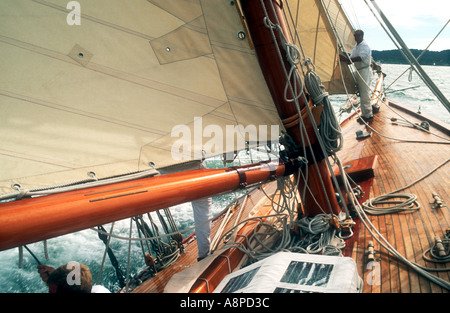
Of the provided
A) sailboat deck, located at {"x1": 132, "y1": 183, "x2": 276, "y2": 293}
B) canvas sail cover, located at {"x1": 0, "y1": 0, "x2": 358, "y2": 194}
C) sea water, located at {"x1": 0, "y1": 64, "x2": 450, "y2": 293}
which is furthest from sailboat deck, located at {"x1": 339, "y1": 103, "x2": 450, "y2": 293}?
canvas sail cover, located at {"x1": 0, "y1": 0, "x2": 358, "y2": 194}

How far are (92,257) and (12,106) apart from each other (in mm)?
3460

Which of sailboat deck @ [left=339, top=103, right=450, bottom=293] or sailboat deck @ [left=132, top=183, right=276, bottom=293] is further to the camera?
sailboat deck @ [left=132, top=183, right=276, bottom=293]

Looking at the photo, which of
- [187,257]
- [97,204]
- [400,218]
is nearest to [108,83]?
[97,204]

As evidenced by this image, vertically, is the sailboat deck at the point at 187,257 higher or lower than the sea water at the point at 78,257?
higher

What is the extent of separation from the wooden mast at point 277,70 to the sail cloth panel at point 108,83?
12 cm

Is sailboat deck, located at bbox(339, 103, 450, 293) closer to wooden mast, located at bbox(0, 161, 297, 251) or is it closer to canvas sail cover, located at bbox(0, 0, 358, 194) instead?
wooden mast, located at bbox(0, 161, 297, 251)

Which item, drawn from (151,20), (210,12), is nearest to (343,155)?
(210,12)

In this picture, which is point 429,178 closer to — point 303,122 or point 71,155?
point 303,122

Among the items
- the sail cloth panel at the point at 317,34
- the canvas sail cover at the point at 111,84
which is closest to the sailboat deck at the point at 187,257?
the canvas sail cover at the point at 111,84

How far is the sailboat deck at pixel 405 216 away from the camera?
1602 mm

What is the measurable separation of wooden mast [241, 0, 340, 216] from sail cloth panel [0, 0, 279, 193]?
0.12 metres

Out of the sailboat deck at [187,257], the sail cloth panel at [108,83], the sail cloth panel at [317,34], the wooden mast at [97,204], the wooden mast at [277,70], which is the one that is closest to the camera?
the wooden mast at [97,204]

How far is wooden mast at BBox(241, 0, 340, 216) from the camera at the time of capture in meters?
1.86

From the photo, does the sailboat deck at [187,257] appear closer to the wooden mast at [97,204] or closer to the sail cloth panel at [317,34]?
the wooden mast at [97,204]
